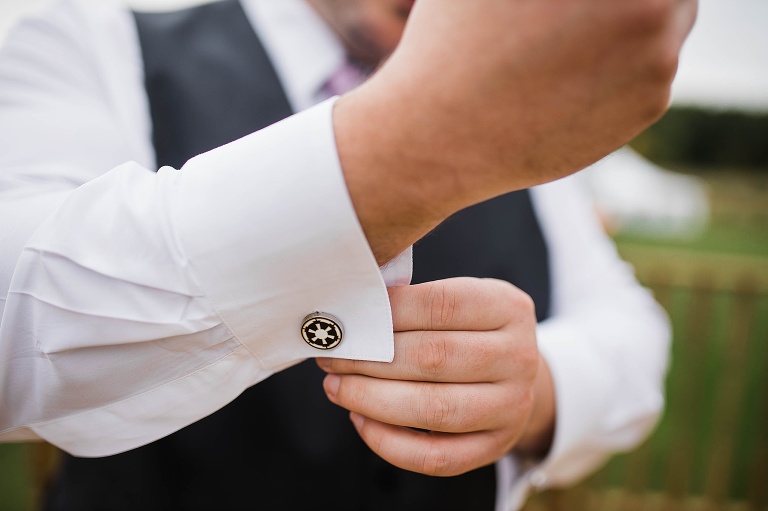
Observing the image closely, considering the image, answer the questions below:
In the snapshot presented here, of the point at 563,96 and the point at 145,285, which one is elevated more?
the point at 563,96

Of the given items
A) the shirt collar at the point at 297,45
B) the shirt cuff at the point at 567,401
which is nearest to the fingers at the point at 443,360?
the shirt cuff at the point at 567,401

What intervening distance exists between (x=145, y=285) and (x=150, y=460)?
0.51m

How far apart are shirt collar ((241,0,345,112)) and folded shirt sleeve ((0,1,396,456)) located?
18.8 inches

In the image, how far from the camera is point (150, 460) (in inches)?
31.4

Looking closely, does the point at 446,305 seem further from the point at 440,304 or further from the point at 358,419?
the point at 358,419

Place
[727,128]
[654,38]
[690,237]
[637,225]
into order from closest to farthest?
[654,38]
[690,237]
[637,225]
[727,128]

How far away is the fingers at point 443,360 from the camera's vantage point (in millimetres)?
443

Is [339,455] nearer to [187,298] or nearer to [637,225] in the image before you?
[187,298]

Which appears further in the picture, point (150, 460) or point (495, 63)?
point (150, 460)

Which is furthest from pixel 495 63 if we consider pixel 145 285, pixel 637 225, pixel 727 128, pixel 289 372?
pixel 727 128

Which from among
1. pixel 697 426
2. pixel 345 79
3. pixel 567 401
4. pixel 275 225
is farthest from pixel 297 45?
pixel 697 426

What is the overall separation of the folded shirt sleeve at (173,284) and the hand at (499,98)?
4 centimetres

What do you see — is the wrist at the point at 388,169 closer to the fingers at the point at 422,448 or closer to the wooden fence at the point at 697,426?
the fingers at the point at 422,448

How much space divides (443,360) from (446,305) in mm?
46
